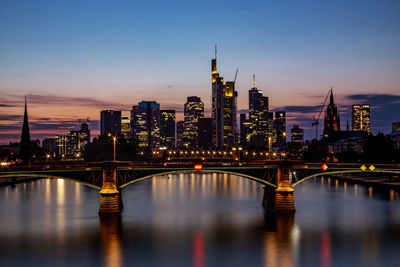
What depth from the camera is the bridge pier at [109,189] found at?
262 feet

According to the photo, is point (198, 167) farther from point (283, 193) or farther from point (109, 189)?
point (109, 189)

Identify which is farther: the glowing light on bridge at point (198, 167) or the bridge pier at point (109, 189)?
the glowing light on bridge at point (198, 167)

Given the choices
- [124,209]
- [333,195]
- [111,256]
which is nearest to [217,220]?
[124,209]

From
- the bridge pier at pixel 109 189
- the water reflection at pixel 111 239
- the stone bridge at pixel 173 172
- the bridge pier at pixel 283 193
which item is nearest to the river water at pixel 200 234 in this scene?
the water reflection at pixel 111 239

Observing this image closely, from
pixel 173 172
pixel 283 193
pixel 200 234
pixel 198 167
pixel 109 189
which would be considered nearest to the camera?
pixel 200 234

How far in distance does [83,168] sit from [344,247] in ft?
149

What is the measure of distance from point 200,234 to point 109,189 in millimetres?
20001

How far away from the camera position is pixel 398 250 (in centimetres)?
6031

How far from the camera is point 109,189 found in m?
80.0

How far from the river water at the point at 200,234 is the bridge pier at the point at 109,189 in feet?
7.24

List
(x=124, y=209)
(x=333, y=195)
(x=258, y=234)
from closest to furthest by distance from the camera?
(x=258, y=234) → (x=124, y=209) → (x=333, y=195)

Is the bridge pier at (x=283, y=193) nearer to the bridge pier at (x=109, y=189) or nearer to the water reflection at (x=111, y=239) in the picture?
the water reflection at (x=111, y=239)

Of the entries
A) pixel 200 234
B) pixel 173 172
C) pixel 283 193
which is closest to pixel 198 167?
pixel 173 172

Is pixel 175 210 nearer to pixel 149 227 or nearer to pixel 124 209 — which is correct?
pixel 124 209
